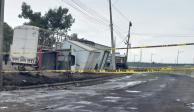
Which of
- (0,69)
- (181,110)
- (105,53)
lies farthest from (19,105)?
(105,53)

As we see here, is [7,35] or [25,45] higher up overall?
[7,35]

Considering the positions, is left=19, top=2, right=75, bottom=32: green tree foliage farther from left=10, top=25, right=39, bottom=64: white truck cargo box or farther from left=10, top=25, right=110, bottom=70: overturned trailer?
left=10, top=25, right=39, bottom=64: white truck cargo box

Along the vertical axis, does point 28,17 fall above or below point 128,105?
above

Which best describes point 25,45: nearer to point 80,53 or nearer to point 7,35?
point 80,53

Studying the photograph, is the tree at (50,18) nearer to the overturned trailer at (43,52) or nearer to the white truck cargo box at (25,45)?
the overturned trailer at (43,52)

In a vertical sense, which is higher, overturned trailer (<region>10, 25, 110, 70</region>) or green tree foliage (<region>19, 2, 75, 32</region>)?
green tree foliage (<region>19, 2, 75, 32</region>)

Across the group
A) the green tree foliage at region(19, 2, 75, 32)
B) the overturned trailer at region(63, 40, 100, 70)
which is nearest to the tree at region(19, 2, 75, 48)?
the green tree foliage at region(19, 2, 75, 32)

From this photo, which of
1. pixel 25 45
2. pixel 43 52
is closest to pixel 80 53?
pixel 43 52

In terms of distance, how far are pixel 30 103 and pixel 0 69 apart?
249 inches

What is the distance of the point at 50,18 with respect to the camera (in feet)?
238

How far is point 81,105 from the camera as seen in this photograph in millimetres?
15609

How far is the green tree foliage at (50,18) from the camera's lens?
71875mm

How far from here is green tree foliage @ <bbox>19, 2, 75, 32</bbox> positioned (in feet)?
236

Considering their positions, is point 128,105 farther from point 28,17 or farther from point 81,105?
point 28,17
